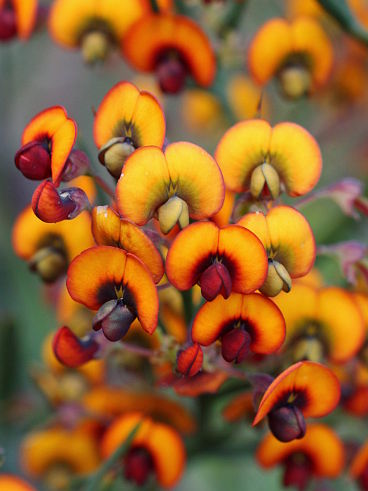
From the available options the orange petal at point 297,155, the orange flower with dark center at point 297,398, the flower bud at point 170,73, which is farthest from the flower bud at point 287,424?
the flower bud at point 170,73

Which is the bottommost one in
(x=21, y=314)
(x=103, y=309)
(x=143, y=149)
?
(x=21, y=314)

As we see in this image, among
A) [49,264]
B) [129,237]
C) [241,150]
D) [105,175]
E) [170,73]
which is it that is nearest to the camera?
[129,237]

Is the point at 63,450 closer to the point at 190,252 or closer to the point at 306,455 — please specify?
the point at 306,455

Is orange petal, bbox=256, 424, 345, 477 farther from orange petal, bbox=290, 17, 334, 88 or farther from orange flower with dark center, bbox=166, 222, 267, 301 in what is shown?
orange petal, bbox=290, 17, 334, 88

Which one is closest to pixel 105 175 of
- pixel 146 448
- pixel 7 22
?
pixel 7 22

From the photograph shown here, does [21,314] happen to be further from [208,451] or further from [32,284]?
[208,451]

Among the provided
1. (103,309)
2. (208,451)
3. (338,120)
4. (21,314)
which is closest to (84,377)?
(208,451)

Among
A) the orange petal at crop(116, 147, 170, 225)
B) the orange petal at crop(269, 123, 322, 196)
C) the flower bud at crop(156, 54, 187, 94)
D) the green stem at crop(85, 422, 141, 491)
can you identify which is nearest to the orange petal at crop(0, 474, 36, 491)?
the green stem at crop(85, 422, 141, 491)
